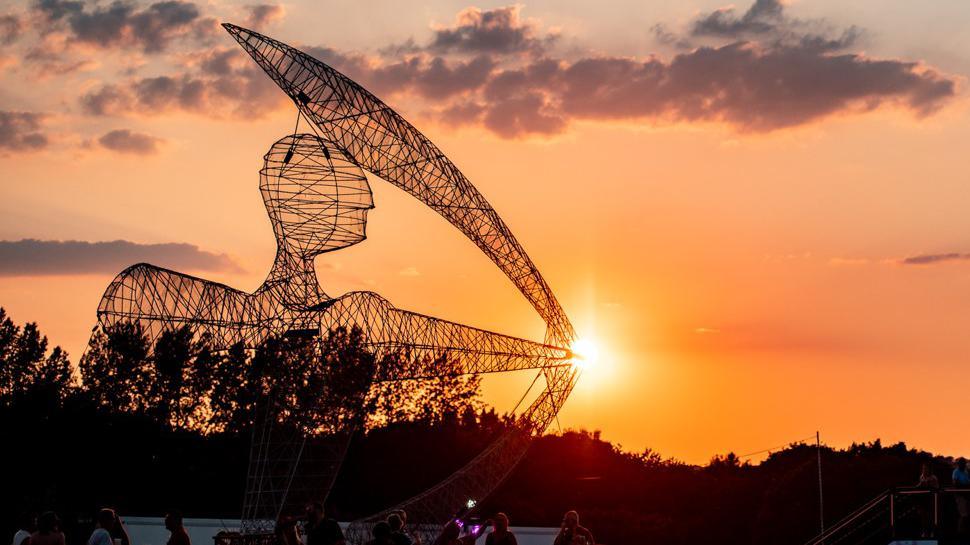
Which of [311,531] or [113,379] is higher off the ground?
[113,379]

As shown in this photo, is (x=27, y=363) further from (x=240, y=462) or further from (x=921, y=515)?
(x=921, y=515)

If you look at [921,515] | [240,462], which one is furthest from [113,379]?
[921,515]

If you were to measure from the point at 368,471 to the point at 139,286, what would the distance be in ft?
112

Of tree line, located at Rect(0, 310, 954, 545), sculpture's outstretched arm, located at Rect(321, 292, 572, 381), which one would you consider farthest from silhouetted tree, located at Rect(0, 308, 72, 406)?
sculpture's outstretched arm, located at Rect(321, 292, 572, 381)

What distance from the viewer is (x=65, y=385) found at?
77188 millimetres

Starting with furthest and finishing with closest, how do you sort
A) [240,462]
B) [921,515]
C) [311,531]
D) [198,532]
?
[240,462]
[198,532]
[921,515]
[311,531]

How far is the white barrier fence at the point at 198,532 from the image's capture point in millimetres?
41750

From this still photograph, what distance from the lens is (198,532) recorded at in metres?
42.7

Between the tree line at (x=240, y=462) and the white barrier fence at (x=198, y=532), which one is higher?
the tree line at (x=240, y=462)

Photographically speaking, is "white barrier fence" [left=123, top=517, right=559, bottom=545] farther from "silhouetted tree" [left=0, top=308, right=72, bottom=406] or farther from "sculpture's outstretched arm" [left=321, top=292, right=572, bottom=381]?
"silhouetted tree" [left=0, top=308, right=72, bottom=406]

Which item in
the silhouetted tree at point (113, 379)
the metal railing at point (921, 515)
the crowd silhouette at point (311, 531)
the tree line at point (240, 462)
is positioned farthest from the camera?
the silhouetted tree at point (113, 379)

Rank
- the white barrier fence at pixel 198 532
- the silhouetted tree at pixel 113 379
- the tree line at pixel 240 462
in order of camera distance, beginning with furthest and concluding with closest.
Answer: the silhouetted tree at pixel 113 379, the tree line at pixel 240 462, the white barrier fence at pixel 198 532

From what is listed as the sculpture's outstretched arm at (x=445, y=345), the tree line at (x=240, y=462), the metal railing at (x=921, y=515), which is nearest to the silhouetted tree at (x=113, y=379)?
the tree line at (x=240, y=462)

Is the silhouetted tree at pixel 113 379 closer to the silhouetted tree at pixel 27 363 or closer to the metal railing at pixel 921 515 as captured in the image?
the silhouetted tree at pixel 27 363
